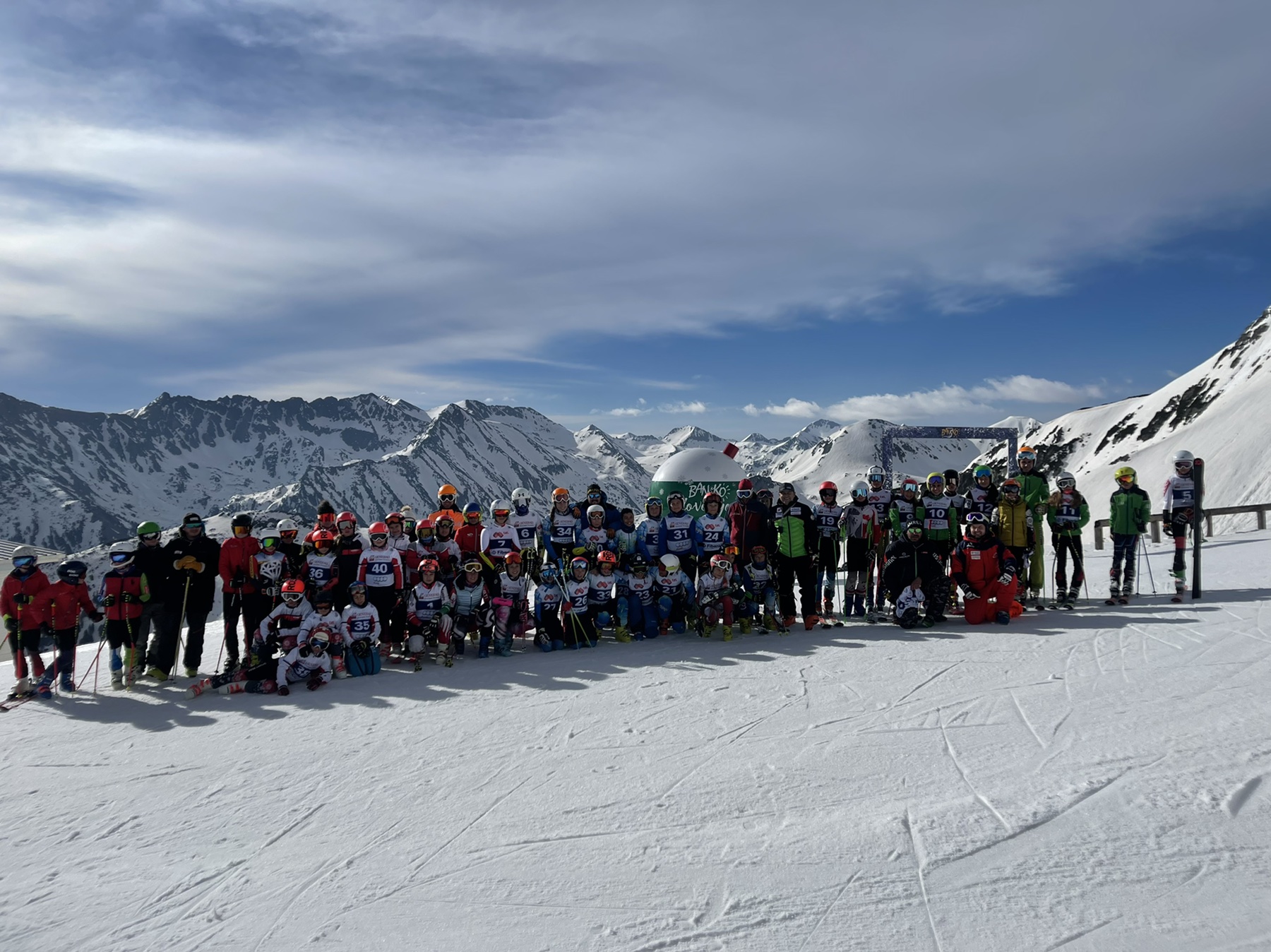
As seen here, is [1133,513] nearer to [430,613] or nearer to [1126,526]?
[1126,526]

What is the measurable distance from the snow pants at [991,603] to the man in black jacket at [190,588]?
8499 millimetres

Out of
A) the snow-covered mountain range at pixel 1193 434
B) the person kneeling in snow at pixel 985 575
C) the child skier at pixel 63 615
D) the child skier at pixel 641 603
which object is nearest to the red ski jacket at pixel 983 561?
the person kneeling in snow at pixel 985 575

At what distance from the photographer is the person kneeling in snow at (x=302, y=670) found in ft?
24.2

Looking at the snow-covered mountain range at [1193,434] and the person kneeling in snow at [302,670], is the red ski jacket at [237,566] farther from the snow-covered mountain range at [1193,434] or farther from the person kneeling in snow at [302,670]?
the snow-covered mountain range at [1193,434]

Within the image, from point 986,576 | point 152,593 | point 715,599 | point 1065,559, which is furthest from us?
point 1065,559

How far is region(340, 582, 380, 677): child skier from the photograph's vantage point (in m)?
7.86

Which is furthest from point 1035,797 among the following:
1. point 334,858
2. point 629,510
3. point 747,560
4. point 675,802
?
point 629,510

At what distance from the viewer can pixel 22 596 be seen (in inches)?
303

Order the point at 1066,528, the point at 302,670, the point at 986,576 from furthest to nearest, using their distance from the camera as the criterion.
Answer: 1. the point at 1066,528
2. the point at 986,576
3. the point at 302,670

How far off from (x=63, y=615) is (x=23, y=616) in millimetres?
342

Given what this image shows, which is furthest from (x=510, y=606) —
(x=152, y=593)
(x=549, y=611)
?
(x=152, y=593)

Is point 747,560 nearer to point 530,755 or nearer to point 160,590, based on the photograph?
point 530,755

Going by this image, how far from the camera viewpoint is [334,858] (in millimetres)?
4000

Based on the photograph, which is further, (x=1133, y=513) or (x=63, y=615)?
(x=1133, y=513)
